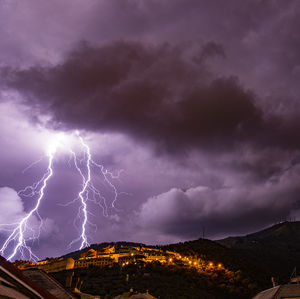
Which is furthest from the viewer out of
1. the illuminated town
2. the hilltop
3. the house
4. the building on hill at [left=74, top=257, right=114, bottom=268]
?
the building on hill at [left=74, top=257, right=114, bottom=268]

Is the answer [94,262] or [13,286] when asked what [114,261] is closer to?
[94,262]

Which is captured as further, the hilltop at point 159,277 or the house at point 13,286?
the hilltop at point 159,277

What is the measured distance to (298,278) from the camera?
21703 mm

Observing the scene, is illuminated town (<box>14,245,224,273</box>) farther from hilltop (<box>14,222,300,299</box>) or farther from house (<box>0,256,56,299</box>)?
house (<box>0,256,56,299</box>)

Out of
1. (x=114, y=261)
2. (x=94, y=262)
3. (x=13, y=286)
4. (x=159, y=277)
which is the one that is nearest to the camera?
(x=13, y=286)

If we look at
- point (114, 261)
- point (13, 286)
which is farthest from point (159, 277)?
point (13, 286)

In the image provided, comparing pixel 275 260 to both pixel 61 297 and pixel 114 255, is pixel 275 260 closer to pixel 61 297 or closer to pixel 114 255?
pixel 114 255

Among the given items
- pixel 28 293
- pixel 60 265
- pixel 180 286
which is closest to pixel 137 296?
pixel 28 293

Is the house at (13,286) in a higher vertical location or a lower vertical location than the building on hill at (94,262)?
lower

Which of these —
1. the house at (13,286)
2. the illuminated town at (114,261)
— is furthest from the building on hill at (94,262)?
the house at (13,286)

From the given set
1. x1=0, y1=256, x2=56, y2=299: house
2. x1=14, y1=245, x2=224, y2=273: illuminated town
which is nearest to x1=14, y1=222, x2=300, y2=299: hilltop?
x1=14, y1=245, x2=224, y2=273: illuminated town

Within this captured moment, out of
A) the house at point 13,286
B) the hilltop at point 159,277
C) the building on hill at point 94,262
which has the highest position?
the building on hill at point 94,262

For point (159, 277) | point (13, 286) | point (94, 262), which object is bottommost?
point (13, 286)

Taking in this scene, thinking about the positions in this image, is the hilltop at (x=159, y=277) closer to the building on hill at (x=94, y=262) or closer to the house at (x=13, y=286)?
the building on hill at (x=94, y=262)
